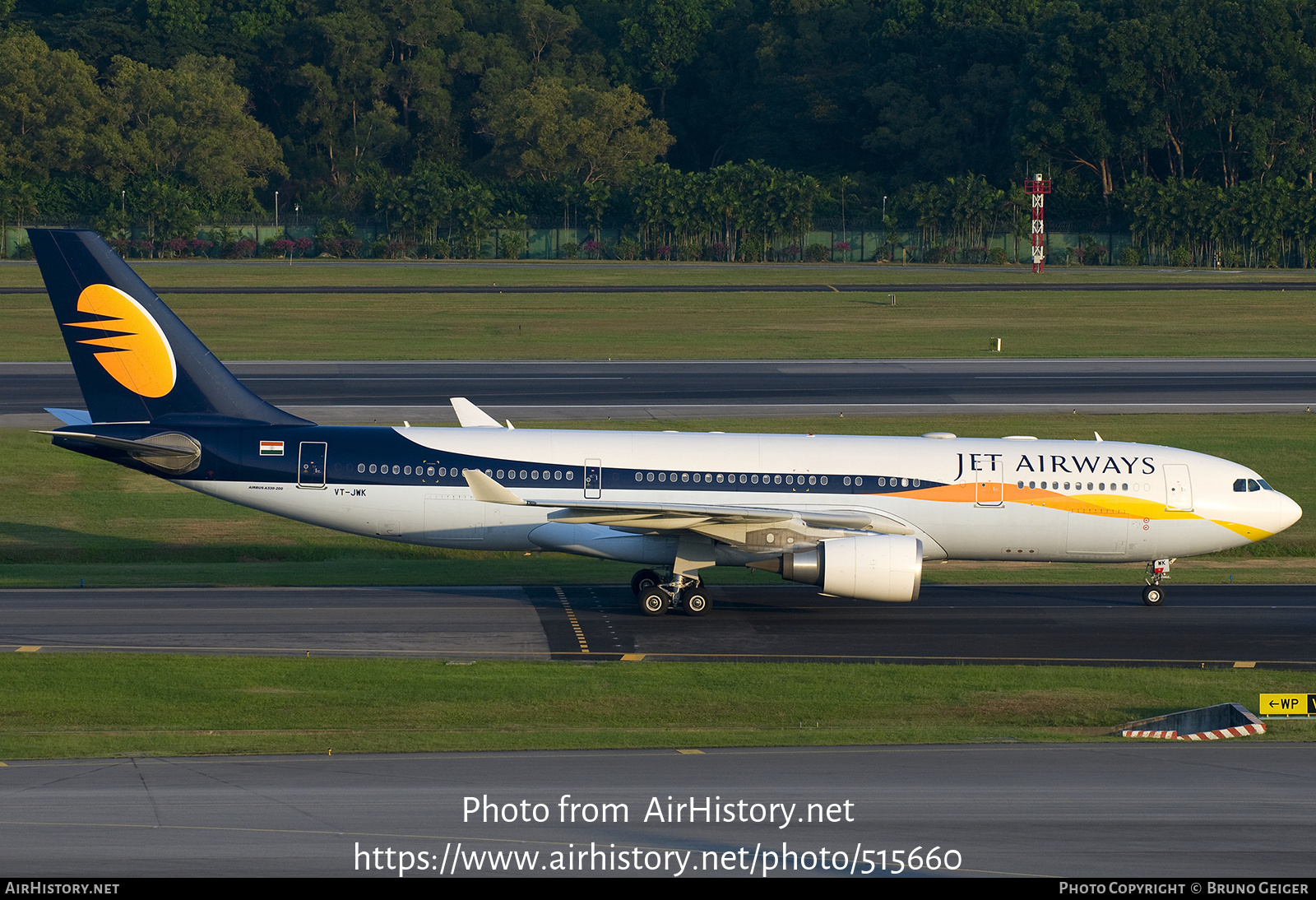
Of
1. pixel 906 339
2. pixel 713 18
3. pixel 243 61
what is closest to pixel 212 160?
pixel 243 61

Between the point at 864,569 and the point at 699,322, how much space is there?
6139 cm

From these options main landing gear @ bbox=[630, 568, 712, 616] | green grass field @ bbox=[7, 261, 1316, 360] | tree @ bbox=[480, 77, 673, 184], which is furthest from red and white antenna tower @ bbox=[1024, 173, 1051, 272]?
main landing gear @ bbox=[630, 568, 712, 616]

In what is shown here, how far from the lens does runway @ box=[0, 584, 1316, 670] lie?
2875 centimetres

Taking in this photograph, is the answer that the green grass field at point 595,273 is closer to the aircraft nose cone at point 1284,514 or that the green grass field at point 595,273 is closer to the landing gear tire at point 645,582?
the landing gear tire at point 645,582

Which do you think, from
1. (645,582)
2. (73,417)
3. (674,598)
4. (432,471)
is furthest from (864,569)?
(73,417)

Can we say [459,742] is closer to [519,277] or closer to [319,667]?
[319,667]

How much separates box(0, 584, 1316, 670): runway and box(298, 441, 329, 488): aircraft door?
2765 millimetres

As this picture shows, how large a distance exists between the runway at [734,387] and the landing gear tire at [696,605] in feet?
75.9

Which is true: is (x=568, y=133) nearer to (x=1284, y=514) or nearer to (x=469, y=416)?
(x=469, y=416)

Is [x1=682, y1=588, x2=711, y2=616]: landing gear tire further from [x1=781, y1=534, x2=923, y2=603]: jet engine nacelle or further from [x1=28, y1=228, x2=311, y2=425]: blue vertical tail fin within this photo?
[x1=28, y1=228, x2=311, y2=425]: blue vertical tail fin

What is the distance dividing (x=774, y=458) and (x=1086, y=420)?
26182 millimetres

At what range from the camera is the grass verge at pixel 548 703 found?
22.5m

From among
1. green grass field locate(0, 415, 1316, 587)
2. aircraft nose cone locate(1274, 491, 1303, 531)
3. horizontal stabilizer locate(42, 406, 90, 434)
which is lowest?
green grass field locate(0, 415, 1316, 587)

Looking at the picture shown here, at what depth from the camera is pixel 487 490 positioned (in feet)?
97.2
